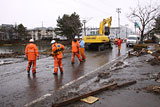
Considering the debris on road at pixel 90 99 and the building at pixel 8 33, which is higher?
the building at pixel 8 33

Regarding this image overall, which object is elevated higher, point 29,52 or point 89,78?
point 29,52

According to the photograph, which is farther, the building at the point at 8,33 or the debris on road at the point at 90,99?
the building at the point at 8,33

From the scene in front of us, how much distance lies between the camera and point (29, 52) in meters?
7.16

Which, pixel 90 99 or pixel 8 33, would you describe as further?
pixel 8 33

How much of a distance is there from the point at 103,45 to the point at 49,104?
48.1 feet

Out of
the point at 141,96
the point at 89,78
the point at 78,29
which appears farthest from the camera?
the point at 78,29

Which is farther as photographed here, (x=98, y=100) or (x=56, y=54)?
(x=56, y=54)

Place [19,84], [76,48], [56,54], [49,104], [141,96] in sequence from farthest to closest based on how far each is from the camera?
[76,48]
[56,54]
[19,84]
[141,96]
[49,104]

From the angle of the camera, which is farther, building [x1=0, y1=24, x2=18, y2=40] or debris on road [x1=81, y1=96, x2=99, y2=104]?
building [x1=0, y1=24, x2=18, y2=40]

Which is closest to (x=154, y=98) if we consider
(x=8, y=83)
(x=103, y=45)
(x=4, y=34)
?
(x=8, y=83)

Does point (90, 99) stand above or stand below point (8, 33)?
below

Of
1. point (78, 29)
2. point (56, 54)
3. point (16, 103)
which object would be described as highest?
point (78, 29)

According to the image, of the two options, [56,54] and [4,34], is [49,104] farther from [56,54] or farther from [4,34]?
[4,34]

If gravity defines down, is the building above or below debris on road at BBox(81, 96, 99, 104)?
above
